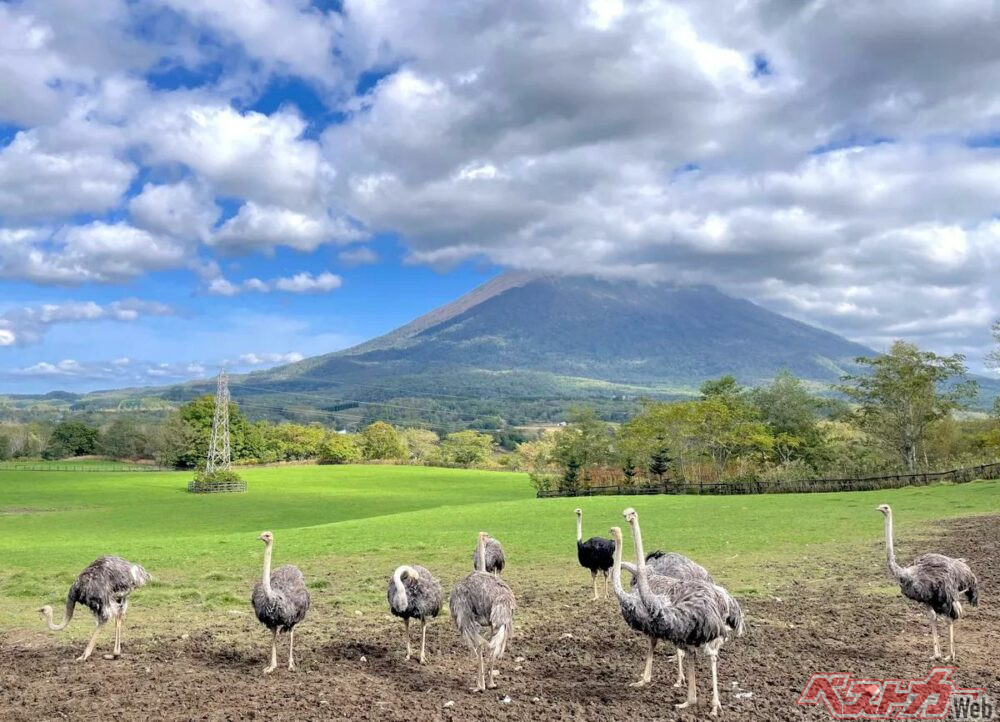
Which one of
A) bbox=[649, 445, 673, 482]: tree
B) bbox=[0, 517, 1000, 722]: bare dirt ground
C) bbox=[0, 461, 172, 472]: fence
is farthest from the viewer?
bbox=[0, 461, 172, 472]: fence

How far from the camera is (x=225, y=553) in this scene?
2188 cm

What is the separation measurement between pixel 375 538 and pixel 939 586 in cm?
1934

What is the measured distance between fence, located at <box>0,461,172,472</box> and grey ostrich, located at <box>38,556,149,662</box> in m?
97.6

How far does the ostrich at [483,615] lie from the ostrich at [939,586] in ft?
18.6

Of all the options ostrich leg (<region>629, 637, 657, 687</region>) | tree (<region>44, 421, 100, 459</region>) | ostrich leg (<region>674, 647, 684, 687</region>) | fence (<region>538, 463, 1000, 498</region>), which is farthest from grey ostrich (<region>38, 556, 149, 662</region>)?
tree (<region>44, 421, 100, 459</region>)

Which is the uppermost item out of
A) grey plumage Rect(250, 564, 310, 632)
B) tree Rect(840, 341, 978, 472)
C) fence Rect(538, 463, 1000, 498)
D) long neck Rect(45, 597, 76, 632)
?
tree Rect(840, 341, 978, 472)

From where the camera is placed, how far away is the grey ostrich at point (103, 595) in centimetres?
1025

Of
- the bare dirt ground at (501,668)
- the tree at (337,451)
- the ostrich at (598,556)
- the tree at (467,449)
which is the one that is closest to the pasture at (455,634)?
the bare dirt ground at (501,668)

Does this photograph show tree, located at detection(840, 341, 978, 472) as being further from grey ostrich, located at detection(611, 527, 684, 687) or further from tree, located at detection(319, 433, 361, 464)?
tree, located at detection(319, 433, 361, 464)

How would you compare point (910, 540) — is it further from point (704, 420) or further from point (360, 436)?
point (360, 436)

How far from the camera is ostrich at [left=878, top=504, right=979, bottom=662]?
9391mm

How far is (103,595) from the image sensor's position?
1027 cm

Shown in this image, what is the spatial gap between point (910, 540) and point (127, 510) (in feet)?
152

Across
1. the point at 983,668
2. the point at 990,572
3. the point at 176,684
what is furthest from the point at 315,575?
the point at 990,572
